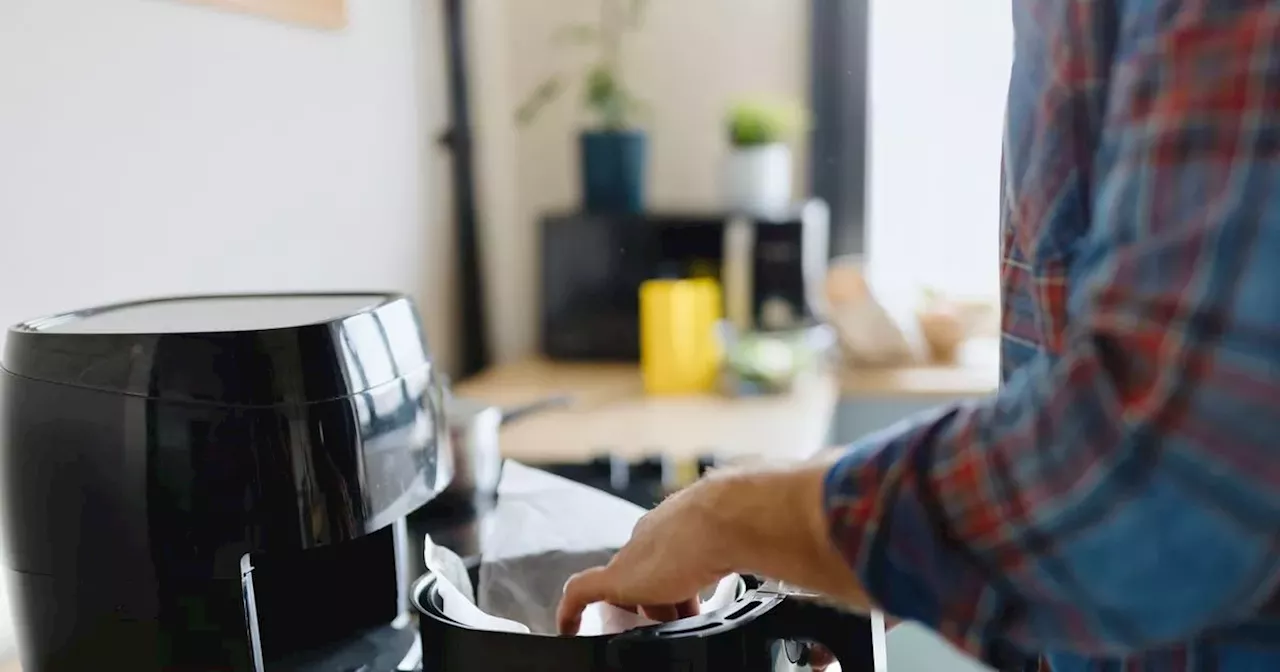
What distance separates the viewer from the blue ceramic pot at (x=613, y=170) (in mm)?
2027

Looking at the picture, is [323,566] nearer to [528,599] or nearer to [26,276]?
[528,599]

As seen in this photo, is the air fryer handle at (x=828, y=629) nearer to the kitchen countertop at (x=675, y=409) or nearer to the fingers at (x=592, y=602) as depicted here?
the fingers at (x=592, y=602)

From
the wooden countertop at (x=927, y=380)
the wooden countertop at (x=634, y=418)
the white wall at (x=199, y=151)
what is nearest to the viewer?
the white wall at (x=199, y=151)

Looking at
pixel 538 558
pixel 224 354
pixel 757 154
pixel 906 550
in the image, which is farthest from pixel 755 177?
pixel 906 550

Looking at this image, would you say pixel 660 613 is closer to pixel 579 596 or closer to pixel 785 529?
pixel 579 596

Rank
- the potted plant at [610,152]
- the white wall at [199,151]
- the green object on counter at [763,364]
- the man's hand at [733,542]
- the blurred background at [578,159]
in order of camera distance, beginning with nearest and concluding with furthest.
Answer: the man's hand at [733,542] < the white wall at [199,151] < the blurred background at [578,159] < the green object on counter at [763,364] < the potted plant at [610,152]

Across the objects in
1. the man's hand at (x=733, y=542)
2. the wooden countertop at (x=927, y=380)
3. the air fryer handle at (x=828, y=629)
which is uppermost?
the man's hand at (x=733, y=542)

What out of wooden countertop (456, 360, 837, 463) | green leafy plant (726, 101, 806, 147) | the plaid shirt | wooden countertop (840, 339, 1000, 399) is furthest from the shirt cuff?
green leafy plant (726, 101, 806, 147)

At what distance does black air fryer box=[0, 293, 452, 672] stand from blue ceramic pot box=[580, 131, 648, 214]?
53.0 inches

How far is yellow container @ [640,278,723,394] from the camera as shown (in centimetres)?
185

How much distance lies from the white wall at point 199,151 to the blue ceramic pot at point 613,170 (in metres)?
0.42

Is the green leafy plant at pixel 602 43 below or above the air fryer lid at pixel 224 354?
above

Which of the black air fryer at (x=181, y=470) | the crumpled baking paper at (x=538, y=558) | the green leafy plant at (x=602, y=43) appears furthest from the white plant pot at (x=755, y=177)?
the black air fryer at (x=181, y=470)

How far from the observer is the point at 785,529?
1.64ft
